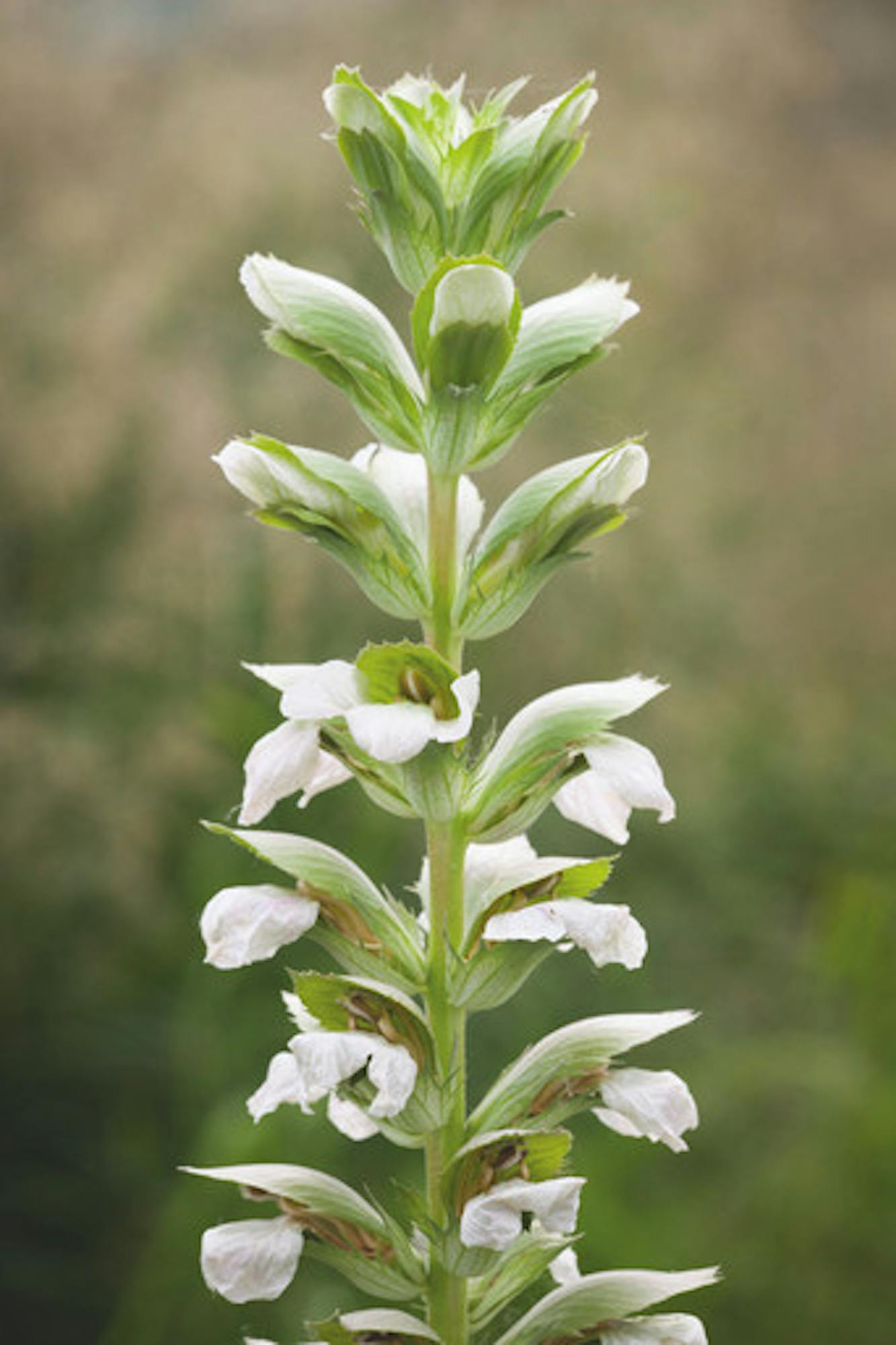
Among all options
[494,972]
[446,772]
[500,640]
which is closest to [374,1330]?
[494,972]

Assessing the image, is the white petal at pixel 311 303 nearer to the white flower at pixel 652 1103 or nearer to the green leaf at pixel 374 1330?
the white flower at pixel 652 1103

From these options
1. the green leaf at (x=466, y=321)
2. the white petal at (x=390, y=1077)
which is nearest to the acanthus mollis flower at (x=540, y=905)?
the white petal at (x=390, y=1077)

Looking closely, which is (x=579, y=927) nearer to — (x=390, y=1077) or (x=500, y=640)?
(x=390, y=1077)

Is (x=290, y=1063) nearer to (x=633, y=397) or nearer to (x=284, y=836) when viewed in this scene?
(x=284, y=836)

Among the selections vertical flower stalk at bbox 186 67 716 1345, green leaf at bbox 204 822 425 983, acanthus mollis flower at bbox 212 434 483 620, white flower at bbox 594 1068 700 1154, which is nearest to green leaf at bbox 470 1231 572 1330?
vertical flower stalk at bbox 186 67 716 1345

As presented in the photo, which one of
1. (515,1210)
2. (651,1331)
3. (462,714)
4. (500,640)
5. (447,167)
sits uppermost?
(500,640)

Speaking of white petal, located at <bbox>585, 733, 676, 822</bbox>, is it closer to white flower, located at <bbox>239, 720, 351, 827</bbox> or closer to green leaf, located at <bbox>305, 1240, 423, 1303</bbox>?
white flower, located at <bbox>239, 720, 351, 827</bbox>
